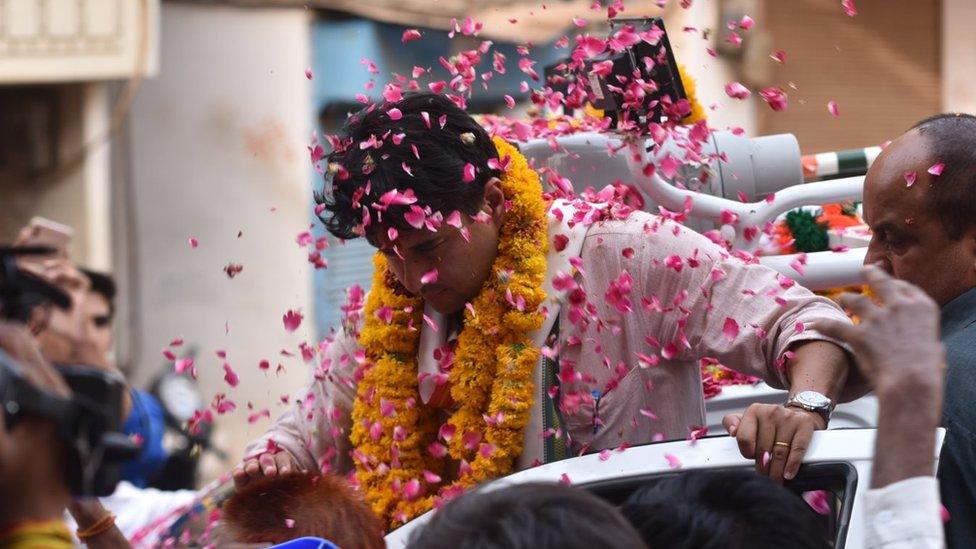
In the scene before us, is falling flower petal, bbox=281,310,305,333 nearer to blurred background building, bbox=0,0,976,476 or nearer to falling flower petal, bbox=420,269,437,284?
falling flower petal, bbox=420,269,437,284

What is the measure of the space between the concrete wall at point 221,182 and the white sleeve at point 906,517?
9.14 m

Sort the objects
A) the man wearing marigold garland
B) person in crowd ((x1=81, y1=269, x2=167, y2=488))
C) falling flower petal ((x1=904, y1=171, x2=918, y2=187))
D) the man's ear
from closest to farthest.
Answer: falling flower petal ((x1=904, y1=171, x2=918, y2=187)) → the man wearing marigold garland → the man's ear → person in crowd ((x1=81, y1=269, x2=167, y2=488))

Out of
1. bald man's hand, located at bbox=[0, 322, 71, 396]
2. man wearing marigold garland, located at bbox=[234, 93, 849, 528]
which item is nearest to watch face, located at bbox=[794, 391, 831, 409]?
man wearing marigold garland, located at bbox=[234, 93, 849, 528]

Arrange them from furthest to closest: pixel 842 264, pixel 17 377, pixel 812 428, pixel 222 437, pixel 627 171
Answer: pixel 222 437, pixel 627 171, pixel 842 264, pixel 812 428, pixel 17 377

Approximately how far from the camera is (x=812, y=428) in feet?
7.86

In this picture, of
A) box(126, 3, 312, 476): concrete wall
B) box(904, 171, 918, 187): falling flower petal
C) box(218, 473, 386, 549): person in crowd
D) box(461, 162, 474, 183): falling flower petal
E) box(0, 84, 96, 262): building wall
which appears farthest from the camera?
box(126, 3, 312, 476): concrete wall

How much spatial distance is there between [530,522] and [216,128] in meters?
9.74

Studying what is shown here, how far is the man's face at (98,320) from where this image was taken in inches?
187

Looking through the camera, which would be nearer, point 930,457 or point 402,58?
point 930,457

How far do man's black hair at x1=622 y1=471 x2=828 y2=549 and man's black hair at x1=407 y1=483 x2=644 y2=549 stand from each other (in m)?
0.38

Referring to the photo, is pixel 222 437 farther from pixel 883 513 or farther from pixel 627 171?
pixel 883 513

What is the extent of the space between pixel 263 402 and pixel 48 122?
9.14 ft

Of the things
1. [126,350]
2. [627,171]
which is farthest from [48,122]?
[627,171]

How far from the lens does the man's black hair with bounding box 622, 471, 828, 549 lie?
1.96 m
